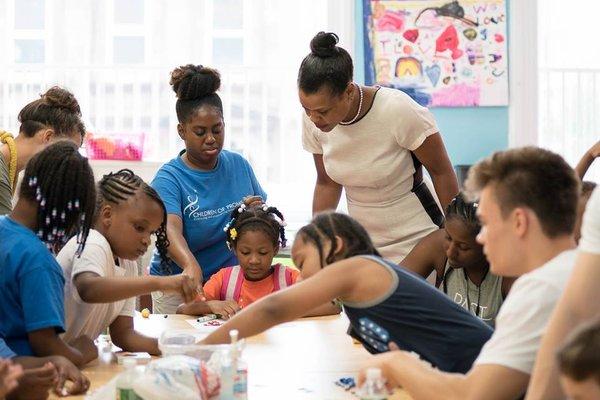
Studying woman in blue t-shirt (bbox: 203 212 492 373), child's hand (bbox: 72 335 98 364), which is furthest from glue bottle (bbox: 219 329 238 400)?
child's hand (bbox: 72 335 98 364)

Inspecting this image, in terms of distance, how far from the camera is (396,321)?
2287mm

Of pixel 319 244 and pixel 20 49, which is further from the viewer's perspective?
pixel 20 49

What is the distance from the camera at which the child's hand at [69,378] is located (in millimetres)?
2258

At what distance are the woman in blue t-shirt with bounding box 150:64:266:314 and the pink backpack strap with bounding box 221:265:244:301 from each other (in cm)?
10

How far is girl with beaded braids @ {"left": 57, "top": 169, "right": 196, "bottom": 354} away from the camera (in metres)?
2.64

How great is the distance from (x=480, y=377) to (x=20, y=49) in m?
4.62

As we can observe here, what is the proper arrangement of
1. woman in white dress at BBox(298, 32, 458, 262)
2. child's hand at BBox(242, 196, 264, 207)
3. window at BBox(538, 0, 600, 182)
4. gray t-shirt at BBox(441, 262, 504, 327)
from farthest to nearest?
window at BBox(538, 0, 600, 182) → child's hand at BBox(242, 196, 264, 207) → woman in white dress at BBox(298, 32, 458, 262) → gray t-shirt at BBox(441, 262, 504, 327)

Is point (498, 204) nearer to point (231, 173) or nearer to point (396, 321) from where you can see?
point (396, 321)

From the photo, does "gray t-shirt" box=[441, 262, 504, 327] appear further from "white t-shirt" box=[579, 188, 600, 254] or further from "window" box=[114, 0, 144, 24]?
"window" box=[114, 0, 144, 24]

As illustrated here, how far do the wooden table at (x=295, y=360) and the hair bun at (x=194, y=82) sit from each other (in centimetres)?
88

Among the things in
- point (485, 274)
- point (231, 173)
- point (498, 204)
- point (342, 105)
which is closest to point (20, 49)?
point (231, 173)

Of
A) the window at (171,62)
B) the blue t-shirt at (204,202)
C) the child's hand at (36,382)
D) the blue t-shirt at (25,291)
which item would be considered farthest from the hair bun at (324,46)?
the window at (171,62)

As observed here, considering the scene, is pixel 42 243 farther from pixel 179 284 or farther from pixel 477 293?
pixel 477 293

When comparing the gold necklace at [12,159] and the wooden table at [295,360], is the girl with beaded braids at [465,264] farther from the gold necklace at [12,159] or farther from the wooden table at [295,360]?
the gold necklace at [12,159]
